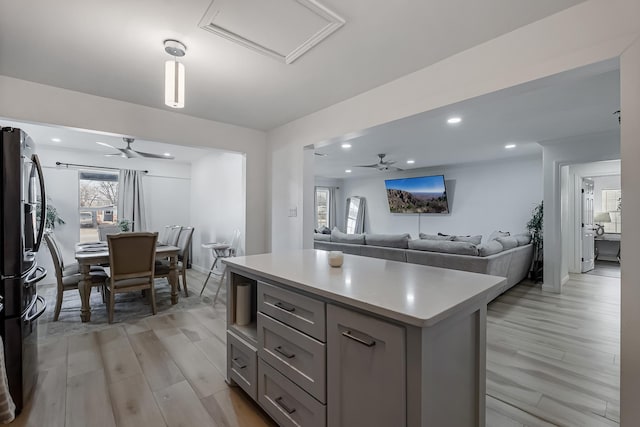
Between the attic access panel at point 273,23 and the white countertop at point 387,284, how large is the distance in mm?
1432

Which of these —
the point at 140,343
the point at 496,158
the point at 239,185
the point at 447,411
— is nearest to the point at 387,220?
the point at 496,158

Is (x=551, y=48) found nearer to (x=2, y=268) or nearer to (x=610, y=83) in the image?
(x=610, y=83)

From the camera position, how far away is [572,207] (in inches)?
211

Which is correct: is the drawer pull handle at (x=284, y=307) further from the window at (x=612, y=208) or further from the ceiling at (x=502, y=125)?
the window at (x=612, y=208)

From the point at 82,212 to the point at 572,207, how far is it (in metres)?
9.03

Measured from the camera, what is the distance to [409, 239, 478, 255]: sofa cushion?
12.0ft

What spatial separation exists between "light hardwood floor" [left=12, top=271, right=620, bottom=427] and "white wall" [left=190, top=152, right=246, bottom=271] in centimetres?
205

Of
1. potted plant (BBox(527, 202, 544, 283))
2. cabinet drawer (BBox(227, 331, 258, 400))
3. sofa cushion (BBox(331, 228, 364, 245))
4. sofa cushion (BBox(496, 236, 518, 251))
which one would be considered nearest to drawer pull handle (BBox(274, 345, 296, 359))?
cabinet drawer (BBox(227, 331, 258, 400))

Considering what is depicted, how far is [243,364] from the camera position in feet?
6.08

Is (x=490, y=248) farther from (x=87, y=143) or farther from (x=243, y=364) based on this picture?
(x=87, y=143)

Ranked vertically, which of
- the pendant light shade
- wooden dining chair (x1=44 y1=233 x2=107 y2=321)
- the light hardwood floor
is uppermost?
the pendant light shade

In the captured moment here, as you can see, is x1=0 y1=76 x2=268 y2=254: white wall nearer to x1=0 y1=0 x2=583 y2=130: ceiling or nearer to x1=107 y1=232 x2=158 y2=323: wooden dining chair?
x1=0 y1=0 x2=583 y2=130: ceiling

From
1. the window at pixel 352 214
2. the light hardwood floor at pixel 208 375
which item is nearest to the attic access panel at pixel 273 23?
the light hardwood floor at pixel 208 375

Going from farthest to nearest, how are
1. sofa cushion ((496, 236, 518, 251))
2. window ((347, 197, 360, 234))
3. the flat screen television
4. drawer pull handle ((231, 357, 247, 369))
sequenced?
window ((347, 197, 360, 234)), the flat screen television, sofa cushion ((496, 236, 518, 251)), drawer pull handle ((231, 357, 247, 369))
